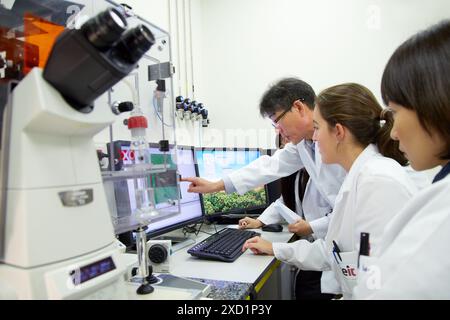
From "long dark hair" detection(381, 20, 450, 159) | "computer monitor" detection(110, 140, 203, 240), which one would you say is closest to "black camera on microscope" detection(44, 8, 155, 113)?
"computer monitor" detection(110, 140, 203, 240)

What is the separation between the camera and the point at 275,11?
9.23 feet

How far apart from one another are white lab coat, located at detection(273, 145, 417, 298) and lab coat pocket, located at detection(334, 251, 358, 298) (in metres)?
0.03

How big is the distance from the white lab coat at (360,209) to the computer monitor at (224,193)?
0.68 m

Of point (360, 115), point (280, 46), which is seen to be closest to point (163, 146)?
point (360, 115)

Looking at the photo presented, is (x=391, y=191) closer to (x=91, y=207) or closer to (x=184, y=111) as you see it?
(x=91, y=207)

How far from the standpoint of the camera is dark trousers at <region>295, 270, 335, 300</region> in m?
1.85

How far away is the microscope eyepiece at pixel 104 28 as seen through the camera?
0.52 m

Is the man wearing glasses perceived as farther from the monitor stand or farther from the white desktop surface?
the white desktop surface

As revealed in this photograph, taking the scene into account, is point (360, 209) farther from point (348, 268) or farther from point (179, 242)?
point (179, 242)

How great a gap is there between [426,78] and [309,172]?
118cm

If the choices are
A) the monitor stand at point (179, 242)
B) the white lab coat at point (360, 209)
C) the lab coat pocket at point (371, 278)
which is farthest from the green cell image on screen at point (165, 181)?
the lab coat pocket at point (371, 278)

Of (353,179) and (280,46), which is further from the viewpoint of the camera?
(280,46)

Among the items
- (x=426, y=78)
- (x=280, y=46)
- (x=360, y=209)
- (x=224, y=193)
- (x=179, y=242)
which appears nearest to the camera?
(x=426, y=78)

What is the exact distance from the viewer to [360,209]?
38.8 inches
